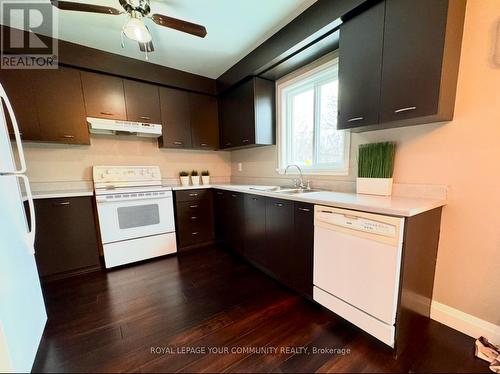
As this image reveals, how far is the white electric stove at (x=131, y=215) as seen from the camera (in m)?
2.27

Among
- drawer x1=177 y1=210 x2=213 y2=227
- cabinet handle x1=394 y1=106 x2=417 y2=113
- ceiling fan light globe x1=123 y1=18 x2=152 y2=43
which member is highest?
ceiling fan light globe x1=123 y1=18 x2=152 y2=43

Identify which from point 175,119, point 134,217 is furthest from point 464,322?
point 175,119

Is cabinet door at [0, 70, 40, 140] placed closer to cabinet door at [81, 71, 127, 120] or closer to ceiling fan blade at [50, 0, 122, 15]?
cabinet door at [81, 71, 127, 120]

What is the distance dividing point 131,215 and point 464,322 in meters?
3.09

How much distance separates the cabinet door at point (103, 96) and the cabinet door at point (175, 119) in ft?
1.59

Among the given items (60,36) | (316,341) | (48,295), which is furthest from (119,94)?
(316,341)

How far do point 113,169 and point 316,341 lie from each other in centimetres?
287

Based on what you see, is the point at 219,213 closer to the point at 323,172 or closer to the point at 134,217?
the point at 134,217

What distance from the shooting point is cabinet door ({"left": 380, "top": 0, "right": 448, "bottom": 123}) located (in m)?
1.14

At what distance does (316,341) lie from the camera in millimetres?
1322

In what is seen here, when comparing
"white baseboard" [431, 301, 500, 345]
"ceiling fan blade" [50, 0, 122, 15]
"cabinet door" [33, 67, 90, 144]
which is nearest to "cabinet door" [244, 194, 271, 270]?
"white baseboard" [431, 301, 500, 345]

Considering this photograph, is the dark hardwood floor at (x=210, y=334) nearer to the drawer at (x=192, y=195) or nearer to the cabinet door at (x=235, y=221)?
the cabinet door at (x=235, y=221)

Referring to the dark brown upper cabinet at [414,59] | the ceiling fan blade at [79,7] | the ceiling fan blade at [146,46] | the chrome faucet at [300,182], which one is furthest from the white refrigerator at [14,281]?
the dark brown upper cabinet at [414,59]

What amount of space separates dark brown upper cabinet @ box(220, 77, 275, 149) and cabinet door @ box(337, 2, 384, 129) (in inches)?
43.8
